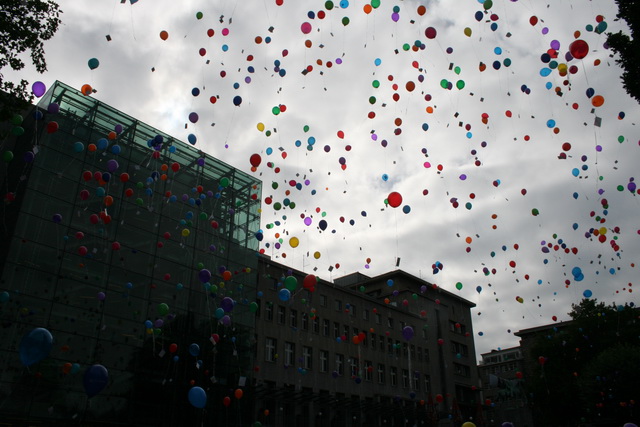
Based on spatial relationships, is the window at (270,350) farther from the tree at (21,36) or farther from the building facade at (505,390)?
the tree at (21,36)

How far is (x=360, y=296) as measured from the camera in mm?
38062

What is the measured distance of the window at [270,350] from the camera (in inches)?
1170

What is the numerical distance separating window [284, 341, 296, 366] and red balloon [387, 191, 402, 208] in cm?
1711

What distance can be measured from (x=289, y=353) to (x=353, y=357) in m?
6.03

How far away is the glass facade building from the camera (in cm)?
1897

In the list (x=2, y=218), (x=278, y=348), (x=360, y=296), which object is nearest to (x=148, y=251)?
(x=2, y=218)

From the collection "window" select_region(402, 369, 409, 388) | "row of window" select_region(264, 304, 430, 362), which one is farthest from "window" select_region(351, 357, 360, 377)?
"window" select_region(402, 369, 409, 388)

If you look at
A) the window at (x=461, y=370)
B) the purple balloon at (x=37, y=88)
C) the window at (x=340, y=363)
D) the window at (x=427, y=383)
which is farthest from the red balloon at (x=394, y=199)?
the window at (x=461, y=370)

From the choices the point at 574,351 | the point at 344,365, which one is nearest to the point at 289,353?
the point at 344,365

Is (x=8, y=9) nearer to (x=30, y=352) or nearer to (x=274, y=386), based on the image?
(x=30, y=352)

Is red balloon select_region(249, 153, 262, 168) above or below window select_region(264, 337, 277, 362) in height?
above

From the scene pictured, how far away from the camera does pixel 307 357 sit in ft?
107

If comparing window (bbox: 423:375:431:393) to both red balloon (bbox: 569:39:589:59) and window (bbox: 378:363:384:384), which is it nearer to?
window (bbox: 378:363:384:384)

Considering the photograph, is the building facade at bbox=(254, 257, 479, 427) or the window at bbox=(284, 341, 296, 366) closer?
the building facade at bbox=(254, 257, 479, 427)
